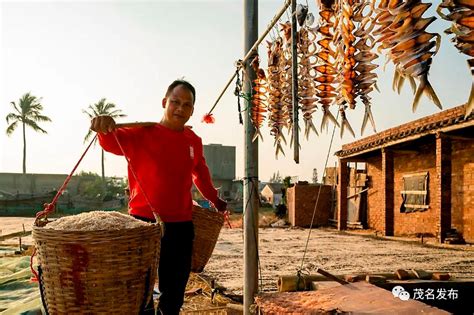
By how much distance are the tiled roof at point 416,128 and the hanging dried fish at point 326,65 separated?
8.39 metres

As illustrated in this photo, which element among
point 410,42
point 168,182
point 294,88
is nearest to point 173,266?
point 168,182

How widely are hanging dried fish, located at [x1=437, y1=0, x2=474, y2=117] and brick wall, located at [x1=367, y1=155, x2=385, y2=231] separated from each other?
16.4 metres

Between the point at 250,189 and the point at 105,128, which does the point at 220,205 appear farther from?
the point at 105,128

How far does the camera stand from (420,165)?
14.6 m

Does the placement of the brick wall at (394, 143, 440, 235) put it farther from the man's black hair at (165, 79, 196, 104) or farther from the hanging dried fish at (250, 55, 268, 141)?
the man's black hair at (165, 79, 196, 104)

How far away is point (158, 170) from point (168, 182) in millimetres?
116

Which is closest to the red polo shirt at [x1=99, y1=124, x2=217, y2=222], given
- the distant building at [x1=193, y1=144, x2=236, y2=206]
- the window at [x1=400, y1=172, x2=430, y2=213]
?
the window at [x1=400, y1=172, x2=430, y2=213]

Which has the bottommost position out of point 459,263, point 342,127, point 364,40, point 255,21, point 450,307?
point 459,263

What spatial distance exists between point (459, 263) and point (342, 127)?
792cm

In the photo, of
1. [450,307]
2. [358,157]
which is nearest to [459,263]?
[450,307]

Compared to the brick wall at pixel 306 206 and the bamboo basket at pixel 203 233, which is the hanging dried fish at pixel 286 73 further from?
the brick wall at pixel 306 206

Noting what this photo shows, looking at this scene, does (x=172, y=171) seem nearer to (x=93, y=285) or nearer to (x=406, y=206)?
(x=93, y=285)

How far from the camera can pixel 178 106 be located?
10.5 ft

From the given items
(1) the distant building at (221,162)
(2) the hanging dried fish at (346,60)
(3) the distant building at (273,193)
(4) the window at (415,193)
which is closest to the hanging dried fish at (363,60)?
(2) the hanging dried fish at (346,60)
